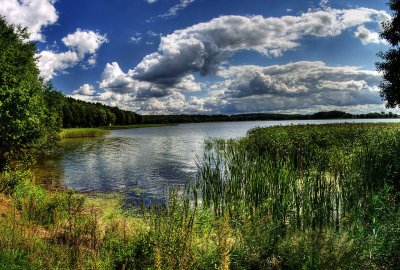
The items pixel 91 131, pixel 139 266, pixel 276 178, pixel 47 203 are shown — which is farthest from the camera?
pixel 91 131

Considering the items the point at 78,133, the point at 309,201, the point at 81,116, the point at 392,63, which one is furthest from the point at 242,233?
the point at 81,116

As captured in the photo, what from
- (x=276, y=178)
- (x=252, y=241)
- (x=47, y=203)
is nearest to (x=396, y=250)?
(x=252, y=241)

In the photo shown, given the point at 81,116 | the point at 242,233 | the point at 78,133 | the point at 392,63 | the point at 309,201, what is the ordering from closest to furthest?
the point at 242,233 → the point at 309,201 → the point at 392,63 → the point at 78,133 → the point at 81,116

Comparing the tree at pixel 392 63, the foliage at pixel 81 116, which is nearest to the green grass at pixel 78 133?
the foliage at pixel 81 116

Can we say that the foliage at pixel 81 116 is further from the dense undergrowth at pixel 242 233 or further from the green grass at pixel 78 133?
the dense undergrowth at pixel 242 233

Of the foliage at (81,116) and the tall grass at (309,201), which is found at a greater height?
the foliage at (81,116)

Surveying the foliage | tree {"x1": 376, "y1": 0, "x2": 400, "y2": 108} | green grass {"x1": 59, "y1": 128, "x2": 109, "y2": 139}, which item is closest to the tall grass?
tree {"x1": 376, "y1": 0, "x2": 400, "y2": 108}

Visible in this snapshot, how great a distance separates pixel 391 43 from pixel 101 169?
30.7m

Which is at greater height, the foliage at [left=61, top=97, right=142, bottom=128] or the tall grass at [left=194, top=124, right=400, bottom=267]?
the foliage at [left=61, top=97, right=142, bottom=128]

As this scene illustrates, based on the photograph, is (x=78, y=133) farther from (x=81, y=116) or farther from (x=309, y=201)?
(x=309, y=201)

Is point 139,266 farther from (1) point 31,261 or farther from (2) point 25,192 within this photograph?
(2) point 25,192

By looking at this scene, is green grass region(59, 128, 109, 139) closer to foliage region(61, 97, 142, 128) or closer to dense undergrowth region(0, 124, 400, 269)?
foliage region(61, 97, 142, 128)

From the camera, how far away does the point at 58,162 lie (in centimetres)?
3909

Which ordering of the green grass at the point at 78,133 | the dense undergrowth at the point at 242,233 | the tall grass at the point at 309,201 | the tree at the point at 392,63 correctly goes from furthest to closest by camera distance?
the green grass at the point at 78,133
the tree at the point at 392,63
the tall grass at the point at 309,201
the dense undergrowth at the point at 242,233
